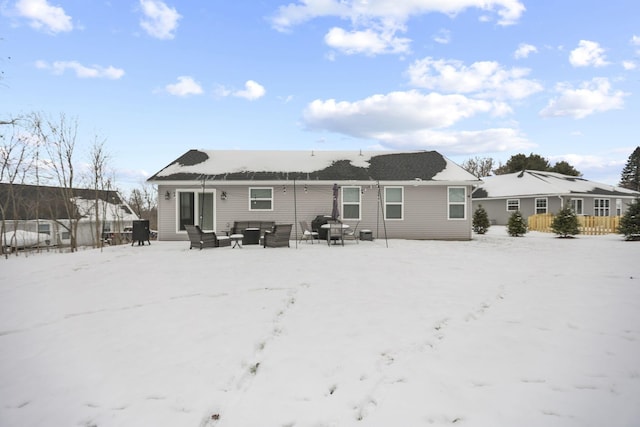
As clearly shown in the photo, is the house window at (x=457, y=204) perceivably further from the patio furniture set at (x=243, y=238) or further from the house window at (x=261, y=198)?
the house window at (x=261, y=198)

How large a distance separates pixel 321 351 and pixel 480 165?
48883mm

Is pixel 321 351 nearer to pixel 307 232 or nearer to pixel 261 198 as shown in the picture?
pixel 307 232

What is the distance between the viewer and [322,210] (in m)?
15.7

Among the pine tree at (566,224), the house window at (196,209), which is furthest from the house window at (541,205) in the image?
the house window at (196,209)

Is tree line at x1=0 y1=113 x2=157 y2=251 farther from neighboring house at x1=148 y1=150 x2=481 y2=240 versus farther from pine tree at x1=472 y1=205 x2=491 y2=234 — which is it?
pine tree at x1=472 y1=205 x2=491 y2=234

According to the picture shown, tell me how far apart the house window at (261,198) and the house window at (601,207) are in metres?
25.2

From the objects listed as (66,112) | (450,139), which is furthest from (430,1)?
(450,139)

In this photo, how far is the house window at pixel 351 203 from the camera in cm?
1584

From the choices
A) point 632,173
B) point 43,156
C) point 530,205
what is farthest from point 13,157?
point 632,173

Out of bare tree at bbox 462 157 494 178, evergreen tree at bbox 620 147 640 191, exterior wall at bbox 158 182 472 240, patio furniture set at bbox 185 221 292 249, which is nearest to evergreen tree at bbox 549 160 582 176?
bare tree at bbox 462 157 494 178

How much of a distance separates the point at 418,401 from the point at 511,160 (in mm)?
44253

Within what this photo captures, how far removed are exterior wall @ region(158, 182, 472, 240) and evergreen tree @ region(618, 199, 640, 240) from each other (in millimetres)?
6914

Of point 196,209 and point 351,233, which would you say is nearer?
point 351,233

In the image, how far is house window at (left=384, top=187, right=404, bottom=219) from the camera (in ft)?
52.2
